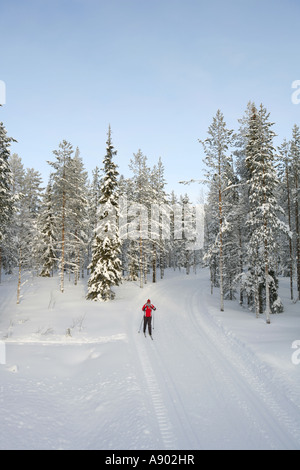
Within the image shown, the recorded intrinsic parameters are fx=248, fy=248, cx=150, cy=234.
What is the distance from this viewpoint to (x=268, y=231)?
1788cm

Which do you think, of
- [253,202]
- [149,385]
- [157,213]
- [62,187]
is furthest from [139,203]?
[149,385]

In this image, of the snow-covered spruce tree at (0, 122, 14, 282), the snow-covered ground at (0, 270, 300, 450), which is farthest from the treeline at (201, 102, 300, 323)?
the snow-covered spruce tree at (0, 122, 14, 282)

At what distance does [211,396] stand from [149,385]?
1971mm

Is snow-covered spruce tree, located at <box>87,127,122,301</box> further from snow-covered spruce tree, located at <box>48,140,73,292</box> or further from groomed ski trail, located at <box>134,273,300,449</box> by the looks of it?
groomed ski trail, located at <box>134,273,300,449</box>

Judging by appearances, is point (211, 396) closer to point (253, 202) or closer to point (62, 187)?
point (253, 202)

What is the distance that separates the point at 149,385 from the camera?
8.11 metres

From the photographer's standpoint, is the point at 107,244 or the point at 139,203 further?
the point at 139,203

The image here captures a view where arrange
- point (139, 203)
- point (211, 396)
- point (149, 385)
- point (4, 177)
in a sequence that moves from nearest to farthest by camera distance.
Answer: point (211, 396), point (149, 385), point (4, 177), point (139, 203)

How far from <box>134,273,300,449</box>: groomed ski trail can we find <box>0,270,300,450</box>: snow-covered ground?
0.03 m

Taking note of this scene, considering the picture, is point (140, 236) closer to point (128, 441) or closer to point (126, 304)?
point (126, 304)

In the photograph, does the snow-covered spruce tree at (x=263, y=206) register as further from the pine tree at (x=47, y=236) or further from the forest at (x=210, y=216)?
the pine tree at (x=47, y=236)

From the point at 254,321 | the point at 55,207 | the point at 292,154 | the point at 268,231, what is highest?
the point at 292,154

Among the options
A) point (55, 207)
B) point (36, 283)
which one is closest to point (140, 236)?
point (55, 207)
